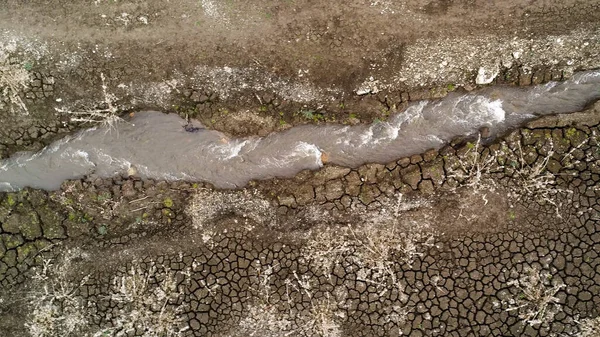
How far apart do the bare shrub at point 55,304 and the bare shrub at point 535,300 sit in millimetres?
4726

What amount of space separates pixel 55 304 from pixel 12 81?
8.46ft

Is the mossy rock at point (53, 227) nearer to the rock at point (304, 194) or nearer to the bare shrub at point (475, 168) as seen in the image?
the rock at point (304, 194)

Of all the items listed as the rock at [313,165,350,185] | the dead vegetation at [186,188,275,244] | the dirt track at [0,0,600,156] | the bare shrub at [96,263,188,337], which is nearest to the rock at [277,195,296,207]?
the dead vegetation at [186,188,275,244]

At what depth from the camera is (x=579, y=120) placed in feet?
19.0

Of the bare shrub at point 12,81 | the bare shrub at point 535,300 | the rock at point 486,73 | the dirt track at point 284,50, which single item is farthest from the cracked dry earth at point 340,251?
the bare shrub at point 12,81

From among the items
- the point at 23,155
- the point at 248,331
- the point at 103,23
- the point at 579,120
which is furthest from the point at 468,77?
the point at 23,155

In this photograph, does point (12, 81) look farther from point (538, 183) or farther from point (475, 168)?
point (538, 183)

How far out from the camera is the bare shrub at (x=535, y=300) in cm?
553

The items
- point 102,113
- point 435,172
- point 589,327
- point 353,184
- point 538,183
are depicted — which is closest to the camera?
point 589,327

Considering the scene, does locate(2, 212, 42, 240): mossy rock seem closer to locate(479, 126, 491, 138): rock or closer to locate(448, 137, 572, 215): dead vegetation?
locate(448, 137, 572, 215): dead vegetation

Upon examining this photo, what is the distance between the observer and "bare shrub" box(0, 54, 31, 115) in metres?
5.96

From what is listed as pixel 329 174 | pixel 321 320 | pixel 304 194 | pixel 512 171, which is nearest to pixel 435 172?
pixel 512 171

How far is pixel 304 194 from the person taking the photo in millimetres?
6008

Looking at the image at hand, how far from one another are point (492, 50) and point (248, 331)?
4.20 metres
